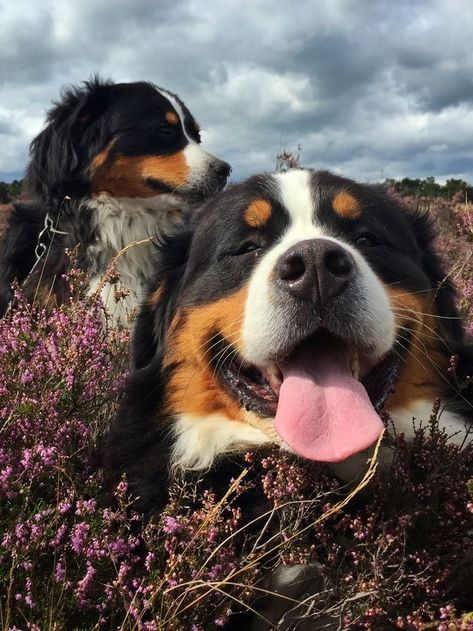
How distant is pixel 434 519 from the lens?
2182mm

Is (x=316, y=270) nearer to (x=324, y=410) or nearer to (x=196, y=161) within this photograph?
(x=324, y=410)

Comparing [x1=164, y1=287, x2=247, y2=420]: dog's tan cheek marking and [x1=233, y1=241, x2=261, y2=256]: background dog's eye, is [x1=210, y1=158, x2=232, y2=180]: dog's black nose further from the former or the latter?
[x1=164, y1=287, x2=247, y2=420]: dog's tan cheek marking

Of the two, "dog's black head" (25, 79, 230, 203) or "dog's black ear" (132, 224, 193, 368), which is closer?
"dog's black ear" (132, 224, 193, 368)

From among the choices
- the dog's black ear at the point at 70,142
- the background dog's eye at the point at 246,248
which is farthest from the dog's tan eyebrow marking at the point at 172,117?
the background dog's eye at the point at 246,248

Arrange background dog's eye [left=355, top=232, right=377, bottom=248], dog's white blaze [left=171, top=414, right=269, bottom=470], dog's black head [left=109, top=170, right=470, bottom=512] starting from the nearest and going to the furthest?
1. dog's black head [left=109, top=170, right=470, bottom=512]
2. dog's white blaze [left=171, top=414, right=269, bottom=470]
3. background dog's eye [left=355, top=232, right=377, bottom=248]

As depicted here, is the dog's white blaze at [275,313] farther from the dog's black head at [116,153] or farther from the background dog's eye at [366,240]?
the dog's black head at [116,153]

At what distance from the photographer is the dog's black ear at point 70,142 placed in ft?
17.9

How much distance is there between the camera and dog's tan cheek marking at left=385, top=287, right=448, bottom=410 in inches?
106

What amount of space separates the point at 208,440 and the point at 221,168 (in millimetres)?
3520

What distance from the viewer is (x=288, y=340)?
2.43 metres

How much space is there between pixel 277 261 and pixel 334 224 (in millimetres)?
495

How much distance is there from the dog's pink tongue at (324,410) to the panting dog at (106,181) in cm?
308

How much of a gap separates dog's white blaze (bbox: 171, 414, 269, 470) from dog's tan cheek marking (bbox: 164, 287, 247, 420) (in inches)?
1.4

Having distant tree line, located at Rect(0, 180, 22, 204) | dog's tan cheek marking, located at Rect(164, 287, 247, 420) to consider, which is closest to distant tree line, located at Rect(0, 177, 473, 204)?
distant tree line, located at Rect(0, 180, 22, 204)
